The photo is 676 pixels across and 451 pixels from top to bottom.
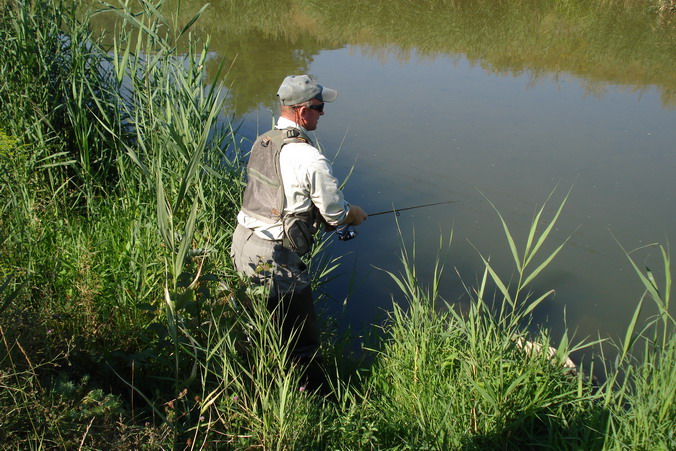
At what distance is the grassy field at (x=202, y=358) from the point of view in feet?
6.87

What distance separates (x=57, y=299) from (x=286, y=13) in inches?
431

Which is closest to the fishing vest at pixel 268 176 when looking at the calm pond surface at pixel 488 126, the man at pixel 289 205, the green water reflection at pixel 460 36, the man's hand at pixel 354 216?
the man at pixel 289 205

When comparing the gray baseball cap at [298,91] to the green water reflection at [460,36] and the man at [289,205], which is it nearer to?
the man at [289,205]

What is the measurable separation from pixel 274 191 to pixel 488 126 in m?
4.93

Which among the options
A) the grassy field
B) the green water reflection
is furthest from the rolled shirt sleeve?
the green water reflection

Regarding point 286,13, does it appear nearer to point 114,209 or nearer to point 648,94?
point 648,94

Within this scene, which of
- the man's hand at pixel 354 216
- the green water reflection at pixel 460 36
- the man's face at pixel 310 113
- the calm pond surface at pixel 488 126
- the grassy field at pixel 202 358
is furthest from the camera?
the green water reflection at pixel 460 36

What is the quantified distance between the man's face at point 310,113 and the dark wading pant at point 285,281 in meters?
0.55

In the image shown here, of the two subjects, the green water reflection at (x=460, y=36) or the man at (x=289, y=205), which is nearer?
the man at (x=289, y=205)

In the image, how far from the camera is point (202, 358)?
2646mm

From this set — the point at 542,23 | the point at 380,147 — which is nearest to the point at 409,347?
the point at 380,147

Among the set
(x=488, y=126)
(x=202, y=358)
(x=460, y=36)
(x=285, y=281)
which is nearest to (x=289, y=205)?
(x=285, y=281)

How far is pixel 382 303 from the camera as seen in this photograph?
4473 millimetres

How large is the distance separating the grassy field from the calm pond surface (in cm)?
105
